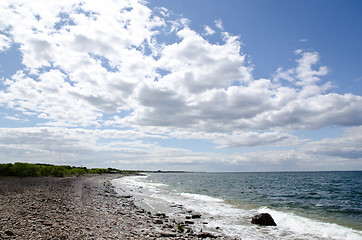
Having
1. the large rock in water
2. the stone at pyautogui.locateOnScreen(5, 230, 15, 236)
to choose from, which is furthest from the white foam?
the stone at pyautogui.locateOnScreen(5, 230, 15, 236)

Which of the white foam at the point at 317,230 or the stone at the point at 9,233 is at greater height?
the stone at the point at 9,233

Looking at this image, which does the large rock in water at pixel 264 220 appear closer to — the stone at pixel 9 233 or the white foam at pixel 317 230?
the white foam at pixel 317 230

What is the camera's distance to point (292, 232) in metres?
16.8

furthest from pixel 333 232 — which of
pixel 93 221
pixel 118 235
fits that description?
Result: pixel 93 221

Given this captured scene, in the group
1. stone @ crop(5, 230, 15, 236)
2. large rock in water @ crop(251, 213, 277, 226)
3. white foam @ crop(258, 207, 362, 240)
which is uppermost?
stone @ crop(5, 230, 15, 236)

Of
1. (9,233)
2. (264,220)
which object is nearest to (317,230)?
(264,220)

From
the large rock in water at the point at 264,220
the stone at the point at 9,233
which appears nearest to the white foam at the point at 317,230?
the large rock in water at the point at 264,220

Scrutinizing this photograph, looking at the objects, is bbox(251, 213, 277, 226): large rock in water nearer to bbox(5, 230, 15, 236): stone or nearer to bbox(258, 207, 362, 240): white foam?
bbox(258, 207, 362, 240): white foam

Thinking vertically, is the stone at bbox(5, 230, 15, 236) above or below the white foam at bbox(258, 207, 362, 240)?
above

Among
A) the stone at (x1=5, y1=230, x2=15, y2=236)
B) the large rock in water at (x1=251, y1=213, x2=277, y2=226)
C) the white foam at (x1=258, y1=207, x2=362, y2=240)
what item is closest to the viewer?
the stone at (x1=5, y1=230, x2=15, y2=236)

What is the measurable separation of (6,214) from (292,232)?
1961cm

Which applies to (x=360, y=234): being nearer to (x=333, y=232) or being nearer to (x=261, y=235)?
(x=333, y=232)

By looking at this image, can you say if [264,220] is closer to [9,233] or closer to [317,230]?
[317,230]

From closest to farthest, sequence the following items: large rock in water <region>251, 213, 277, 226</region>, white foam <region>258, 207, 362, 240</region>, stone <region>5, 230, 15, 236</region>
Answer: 1. stone <region>5, 230, 15, 236</region>
2. white foam <region>258, 207, 362, 240</region>
3. large rock in water <region>251, 213, 277, 226</region>
